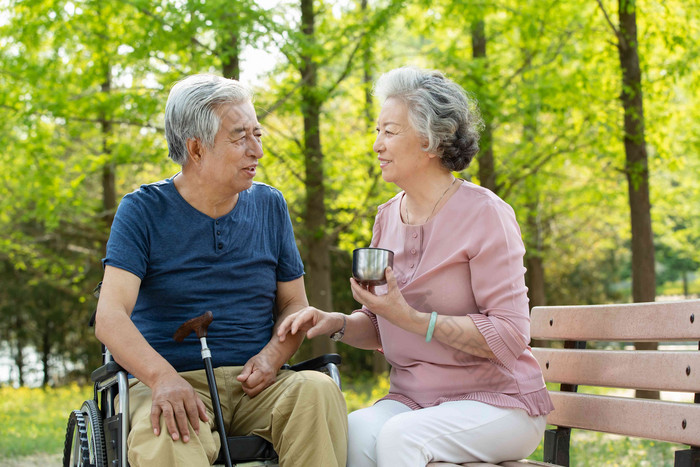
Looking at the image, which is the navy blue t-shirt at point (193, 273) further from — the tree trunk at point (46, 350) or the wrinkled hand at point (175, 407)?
the tree trunk at point (46, 350)

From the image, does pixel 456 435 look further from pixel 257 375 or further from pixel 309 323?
pixel 257 375

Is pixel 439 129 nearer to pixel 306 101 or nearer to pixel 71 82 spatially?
pixel 306 101

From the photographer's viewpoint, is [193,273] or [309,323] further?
[193,273]

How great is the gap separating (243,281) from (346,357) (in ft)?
40.6

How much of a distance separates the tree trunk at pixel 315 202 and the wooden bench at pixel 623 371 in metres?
5.83

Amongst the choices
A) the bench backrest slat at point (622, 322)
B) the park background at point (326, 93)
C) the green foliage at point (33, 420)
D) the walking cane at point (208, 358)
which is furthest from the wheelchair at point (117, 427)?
the green foliage at point (33, 420)

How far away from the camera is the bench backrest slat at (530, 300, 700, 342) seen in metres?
2.23

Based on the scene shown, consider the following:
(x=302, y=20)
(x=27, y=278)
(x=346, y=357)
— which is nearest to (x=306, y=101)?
(x=302, y=20)

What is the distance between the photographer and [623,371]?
8.14ft

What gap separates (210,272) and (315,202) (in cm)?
643

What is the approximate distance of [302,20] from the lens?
8570 mm

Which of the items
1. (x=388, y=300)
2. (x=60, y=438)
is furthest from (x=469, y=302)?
(x=60, y=438)

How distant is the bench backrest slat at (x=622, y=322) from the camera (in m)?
2.23

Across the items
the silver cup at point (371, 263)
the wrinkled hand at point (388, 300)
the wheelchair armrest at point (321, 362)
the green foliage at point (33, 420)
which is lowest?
the green foliage at point (33, 420)
